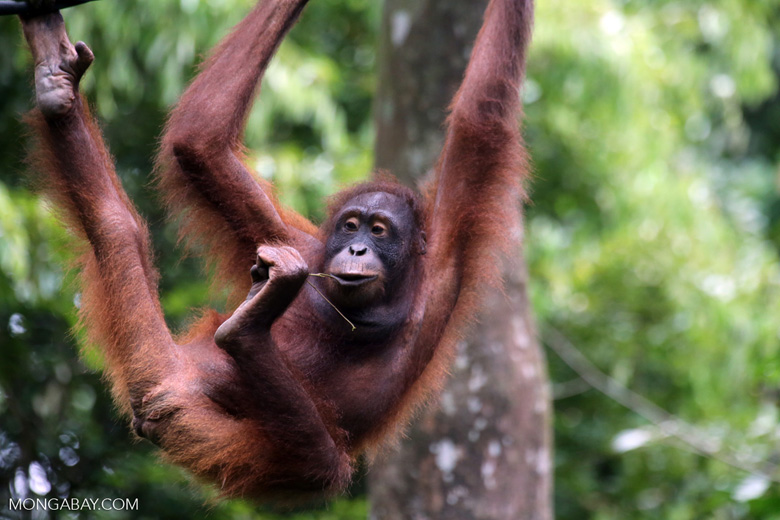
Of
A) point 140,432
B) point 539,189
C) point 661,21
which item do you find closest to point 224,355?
point 140,432

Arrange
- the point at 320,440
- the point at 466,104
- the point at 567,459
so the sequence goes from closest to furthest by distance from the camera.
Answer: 1. the point at 320,440
2. the point at 466,104
3. the point at 567,459

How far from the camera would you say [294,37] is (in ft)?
25.6

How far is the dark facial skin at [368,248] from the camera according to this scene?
3.01 metres

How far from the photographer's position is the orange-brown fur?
2906mm

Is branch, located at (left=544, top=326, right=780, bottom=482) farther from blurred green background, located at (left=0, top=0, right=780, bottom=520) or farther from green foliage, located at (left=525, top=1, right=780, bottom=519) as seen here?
green foliage, located at (left=525, top=1, right=780, bottom=519)

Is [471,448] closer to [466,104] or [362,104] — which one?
[466,104]

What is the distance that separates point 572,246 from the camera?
7.70m

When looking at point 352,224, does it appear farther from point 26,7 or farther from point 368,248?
point 26,7

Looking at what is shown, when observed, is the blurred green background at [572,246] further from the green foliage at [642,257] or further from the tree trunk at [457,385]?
the tree trunk at [457,385]

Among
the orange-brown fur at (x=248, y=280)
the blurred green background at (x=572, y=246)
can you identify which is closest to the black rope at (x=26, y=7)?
the orange-brown fur at (x=248, y=280)

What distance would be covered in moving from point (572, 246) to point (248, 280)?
4.74 metres

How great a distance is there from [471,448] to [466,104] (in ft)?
6.98

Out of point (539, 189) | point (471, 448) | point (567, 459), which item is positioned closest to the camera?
point (471, 448)

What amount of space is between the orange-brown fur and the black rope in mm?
301
